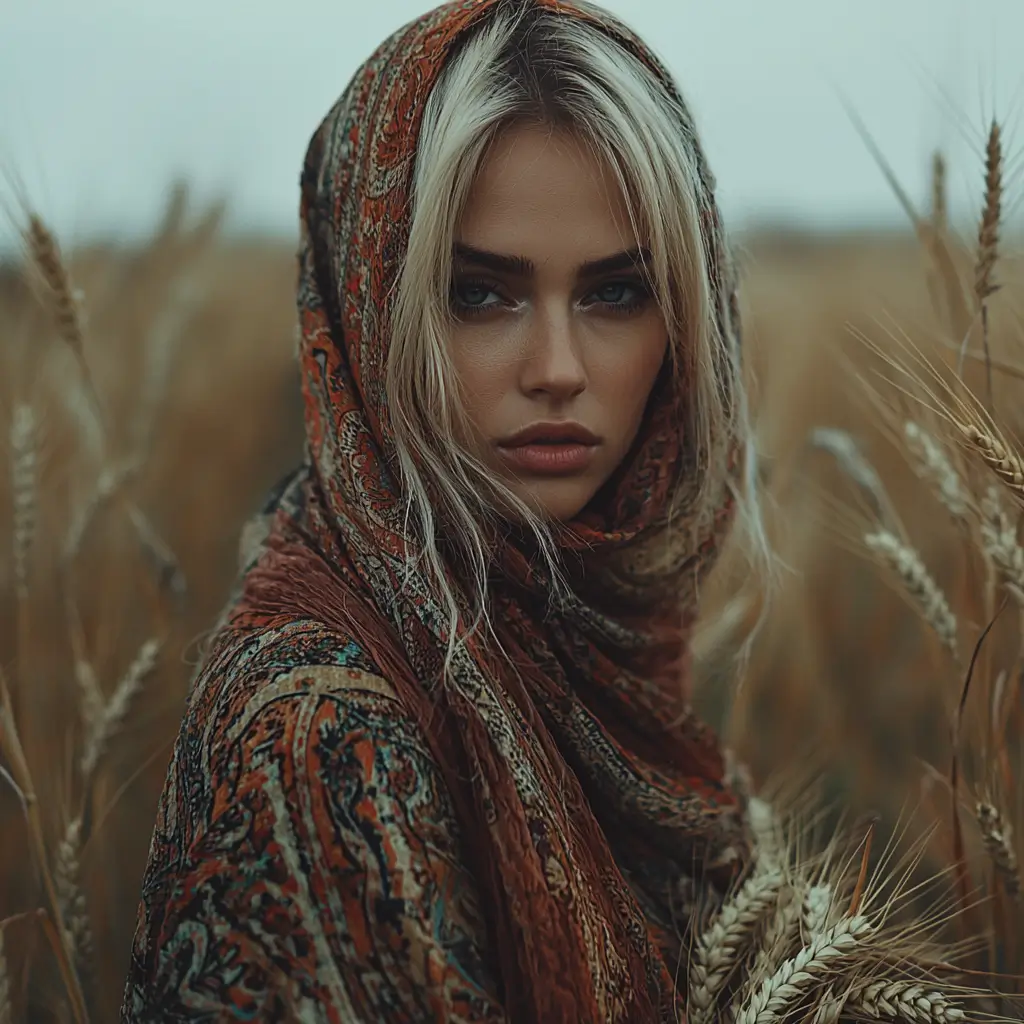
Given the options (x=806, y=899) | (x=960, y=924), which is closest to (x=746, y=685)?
(x=960, y=924)

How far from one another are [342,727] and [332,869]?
12cm

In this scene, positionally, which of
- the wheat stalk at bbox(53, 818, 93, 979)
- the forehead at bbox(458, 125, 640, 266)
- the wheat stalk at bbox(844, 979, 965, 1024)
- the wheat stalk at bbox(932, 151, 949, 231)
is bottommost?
the wheat stalk at bbox(53, 818, 93, 979)

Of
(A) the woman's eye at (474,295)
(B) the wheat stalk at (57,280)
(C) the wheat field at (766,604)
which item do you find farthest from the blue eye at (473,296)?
(B) the wheat stalk at (57,280)

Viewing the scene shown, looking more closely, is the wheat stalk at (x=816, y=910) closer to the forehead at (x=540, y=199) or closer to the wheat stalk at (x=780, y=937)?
the wheat stalk at (x=780, y=937)

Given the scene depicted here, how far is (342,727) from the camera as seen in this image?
0.87 m

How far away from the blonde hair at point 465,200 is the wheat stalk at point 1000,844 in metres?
0.61

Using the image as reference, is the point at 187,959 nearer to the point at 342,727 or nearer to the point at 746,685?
the point at 342,727

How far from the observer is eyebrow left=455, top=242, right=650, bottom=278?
1.06m

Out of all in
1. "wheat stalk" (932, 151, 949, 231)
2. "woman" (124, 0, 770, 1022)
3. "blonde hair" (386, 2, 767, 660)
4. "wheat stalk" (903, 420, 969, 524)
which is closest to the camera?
"woman" (124, 0, 770, 1022)

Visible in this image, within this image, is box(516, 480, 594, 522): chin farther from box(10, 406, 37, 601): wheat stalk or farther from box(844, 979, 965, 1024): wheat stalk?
box(10, 406, 37, 601): wheat stalk

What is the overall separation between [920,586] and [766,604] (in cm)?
21

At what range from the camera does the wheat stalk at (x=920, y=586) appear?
1318mm

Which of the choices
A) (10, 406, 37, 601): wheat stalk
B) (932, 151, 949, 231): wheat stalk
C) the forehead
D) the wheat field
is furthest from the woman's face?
(10, 406, 37, 601): wheat stalk

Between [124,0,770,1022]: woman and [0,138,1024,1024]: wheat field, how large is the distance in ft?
0.65
